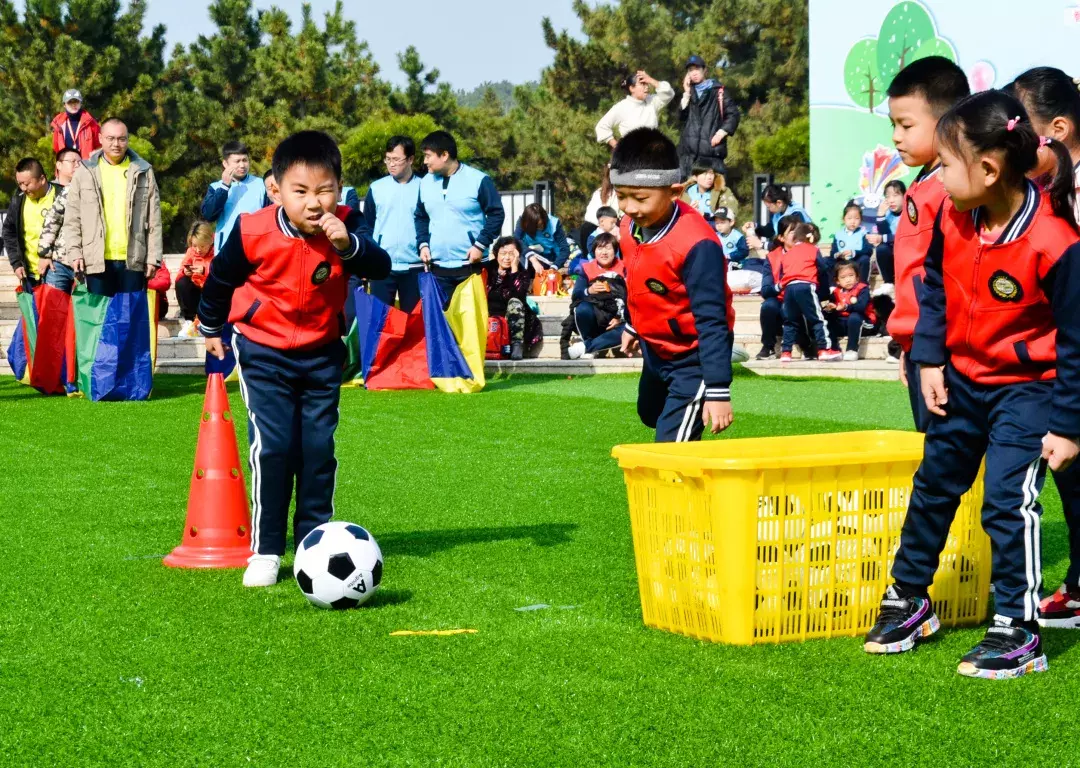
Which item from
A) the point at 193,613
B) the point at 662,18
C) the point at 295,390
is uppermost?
the point at 662,18

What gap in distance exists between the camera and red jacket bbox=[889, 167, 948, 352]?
473cm

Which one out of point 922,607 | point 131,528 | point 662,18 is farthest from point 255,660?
point 662,18

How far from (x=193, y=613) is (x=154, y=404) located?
7.20 metres

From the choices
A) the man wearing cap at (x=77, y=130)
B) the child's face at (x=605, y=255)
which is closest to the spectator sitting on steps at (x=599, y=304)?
the child's face at (x=605, y=255)

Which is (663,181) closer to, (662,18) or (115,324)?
(115,324)

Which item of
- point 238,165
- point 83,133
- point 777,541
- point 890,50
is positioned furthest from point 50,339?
point 890,50

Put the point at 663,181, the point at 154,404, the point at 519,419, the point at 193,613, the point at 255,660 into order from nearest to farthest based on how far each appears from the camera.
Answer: the point at 255,660 < the point at 193,613 < the point at 663,181 < the point at 519,419 < the point at 154,404

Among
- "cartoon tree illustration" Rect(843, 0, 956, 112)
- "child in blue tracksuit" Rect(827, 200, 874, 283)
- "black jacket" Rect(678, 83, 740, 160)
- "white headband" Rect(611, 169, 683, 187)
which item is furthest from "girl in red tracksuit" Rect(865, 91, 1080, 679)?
"cartoon tree illustration" Rect(843, 0, 956, 112)

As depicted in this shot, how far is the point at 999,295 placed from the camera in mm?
3996

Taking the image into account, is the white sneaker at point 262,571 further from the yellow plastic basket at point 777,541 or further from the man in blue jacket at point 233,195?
the man in blue jacket at point 233,195

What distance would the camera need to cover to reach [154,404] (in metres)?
11.8

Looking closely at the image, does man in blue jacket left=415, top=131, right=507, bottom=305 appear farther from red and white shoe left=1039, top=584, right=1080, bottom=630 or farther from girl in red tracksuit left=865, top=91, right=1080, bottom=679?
girl in red tracksuit left=865, top=91, right=1080, bottom=679

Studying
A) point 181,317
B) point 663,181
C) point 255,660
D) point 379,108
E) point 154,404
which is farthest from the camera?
point 379,108

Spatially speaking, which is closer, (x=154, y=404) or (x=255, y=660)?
(x=255, y=660)
